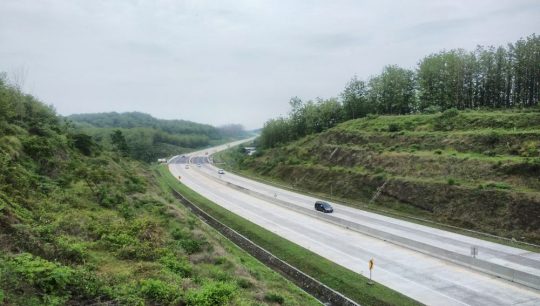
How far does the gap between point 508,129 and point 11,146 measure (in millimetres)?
58746

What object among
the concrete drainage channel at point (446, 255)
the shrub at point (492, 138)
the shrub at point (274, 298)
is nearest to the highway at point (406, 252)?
the concrete drainage channel at point (446, 255)

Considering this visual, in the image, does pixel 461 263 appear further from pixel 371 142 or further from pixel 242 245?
pixel 371 142

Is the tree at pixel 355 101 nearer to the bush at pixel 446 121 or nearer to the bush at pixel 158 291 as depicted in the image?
the bush at pixel 446 121

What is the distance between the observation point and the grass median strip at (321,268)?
27.0m

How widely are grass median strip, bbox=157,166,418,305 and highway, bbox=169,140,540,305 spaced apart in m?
0.99

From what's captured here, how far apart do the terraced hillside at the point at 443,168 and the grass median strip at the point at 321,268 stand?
18008mm

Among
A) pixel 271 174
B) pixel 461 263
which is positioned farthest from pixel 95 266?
pixel 271 174

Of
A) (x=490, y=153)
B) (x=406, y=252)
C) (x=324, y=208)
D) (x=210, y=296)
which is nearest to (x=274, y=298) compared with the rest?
(x=210, y=296)

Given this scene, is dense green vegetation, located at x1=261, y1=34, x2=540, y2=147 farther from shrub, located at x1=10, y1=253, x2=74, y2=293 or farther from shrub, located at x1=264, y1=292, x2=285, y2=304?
shrub, located at x1=10, y1=253, x2=74, y2=293

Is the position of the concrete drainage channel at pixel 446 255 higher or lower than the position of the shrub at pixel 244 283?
lower

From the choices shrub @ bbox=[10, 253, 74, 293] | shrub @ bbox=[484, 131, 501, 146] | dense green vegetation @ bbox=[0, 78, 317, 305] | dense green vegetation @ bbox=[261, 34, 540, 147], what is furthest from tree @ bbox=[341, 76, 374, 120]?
shrub @ bbox=[10, 253, 74, 293]

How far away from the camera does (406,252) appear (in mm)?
36344

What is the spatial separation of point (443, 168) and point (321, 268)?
95.7 feet

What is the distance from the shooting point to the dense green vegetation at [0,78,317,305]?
17.0 meters
